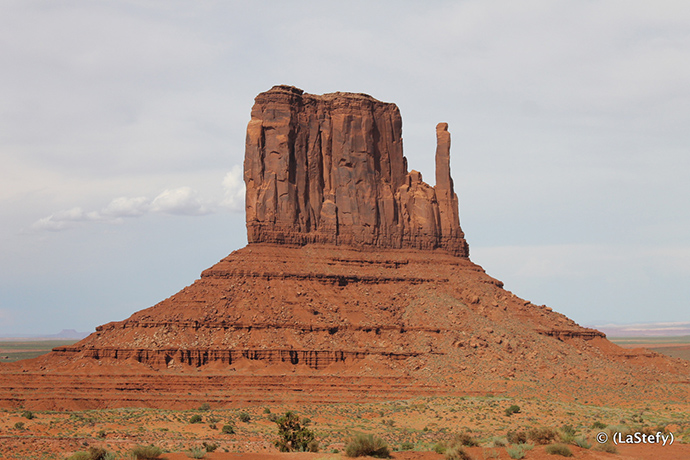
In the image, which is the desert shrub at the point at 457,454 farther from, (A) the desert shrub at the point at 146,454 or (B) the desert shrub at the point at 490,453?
(A) the desert shrub at the point at 146,454

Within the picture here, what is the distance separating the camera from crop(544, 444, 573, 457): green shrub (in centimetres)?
3569

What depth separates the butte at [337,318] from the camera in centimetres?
7306

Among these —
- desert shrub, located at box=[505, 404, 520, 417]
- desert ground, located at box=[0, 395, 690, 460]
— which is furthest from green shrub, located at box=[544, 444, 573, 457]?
desert shrub, located at box=[505, 404, 520, 417]

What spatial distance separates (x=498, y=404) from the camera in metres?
65.1

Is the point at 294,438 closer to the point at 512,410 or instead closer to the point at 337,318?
the point at 512,410

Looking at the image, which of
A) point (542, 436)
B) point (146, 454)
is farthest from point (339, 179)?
point (146, 454)

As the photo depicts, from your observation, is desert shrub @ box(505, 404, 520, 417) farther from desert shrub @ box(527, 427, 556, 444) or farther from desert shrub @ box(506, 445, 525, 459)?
desert shrub @ box(506, 445, 525, 459)

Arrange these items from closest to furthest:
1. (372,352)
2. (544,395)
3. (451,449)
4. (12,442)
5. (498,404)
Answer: (451,449), (12,442), (498,404), (544,395), (372,352)

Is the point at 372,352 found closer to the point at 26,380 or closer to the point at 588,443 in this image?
the point at 26,380

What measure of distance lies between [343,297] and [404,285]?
6.83 m

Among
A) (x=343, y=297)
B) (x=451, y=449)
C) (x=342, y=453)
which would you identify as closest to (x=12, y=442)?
(x=342, y=453)

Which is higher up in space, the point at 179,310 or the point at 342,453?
the point at 179,310

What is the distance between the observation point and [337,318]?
83.0 meters

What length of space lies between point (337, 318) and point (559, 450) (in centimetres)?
4796
